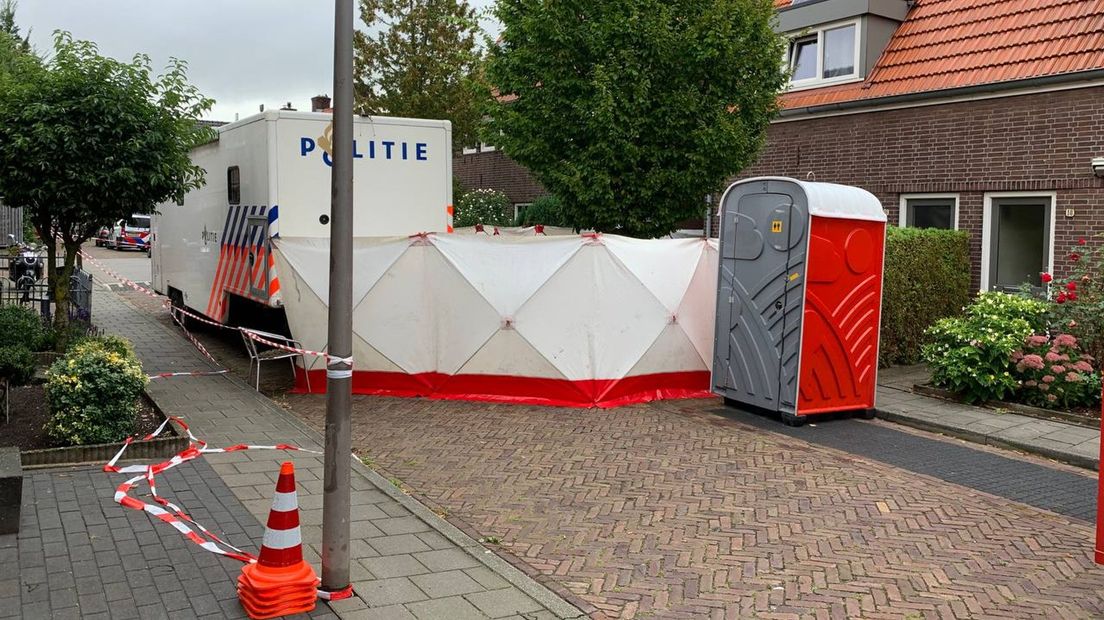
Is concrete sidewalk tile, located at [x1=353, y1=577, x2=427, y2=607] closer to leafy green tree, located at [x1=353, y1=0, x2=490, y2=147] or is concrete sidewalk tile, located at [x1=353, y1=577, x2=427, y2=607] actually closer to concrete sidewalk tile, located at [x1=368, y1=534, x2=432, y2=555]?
concrete sidewalk tile, located at [x1=368, y1=534, x2=432, y2=555]

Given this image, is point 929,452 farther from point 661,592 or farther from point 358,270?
point 358,270

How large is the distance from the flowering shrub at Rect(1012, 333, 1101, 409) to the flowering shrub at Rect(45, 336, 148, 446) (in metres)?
8.23

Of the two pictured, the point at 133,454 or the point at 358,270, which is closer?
the point at 133,454

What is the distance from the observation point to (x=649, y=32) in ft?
36.1

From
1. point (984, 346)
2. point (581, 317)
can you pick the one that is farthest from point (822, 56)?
point (581, 317)

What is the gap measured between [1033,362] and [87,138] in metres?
9.62

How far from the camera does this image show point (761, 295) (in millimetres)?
9258

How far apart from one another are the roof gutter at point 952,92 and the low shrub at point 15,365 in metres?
11.6

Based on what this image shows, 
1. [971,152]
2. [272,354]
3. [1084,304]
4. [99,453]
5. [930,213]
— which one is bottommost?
[99,453]

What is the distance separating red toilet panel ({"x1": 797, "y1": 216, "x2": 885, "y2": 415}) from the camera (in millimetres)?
8844

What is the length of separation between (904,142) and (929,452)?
23.5 feet

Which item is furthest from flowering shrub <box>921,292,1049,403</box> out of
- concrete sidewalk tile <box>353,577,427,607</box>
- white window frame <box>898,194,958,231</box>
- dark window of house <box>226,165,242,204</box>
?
dark window of house <box>226,165,242,204</box>

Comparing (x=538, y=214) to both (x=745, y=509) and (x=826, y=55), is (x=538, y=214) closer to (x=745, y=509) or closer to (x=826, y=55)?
(x=826, y=55)

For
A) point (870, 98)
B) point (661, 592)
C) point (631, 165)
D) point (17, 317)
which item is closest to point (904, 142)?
point (870, 98)
